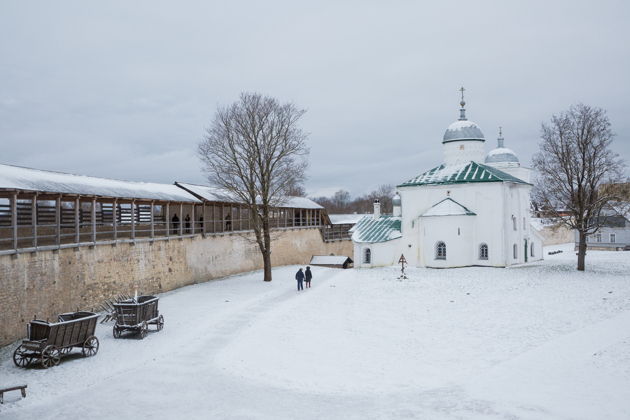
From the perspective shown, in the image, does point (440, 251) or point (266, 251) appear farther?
point (440, 251)

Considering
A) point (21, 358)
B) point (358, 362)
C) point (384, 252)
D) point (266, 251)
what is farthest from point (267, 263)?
point (21, 358)

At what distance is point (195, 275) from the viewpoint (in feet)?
91.2

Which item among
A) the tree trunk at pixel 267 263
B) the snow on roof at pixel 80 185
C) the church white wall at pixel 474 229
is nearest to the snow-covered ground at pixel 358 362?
the tree trunk at pixel 267 263

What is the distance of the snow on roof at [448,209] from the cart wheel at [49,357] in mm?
24296

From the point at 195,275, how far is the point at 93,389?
17.1 m

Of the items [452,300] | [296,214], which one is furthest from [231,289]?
[296,214]

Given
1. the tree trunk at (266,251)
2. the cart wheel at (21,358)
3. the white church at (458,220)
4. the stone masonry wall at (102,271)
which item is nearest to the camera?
the cart wheel at (21,358)

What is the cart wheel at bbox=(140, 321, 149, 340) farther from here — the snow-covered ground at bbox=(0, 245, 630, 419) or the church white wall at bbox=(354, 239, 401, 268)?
the church white wall at bbox=(354, 239, 401, 268)

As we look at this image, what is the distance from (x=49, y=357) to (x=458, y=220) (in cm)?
2508

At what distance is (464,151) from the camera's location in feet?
Result: 118

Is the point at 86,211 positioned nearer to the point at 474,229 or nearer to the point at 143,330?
the point at 143,330

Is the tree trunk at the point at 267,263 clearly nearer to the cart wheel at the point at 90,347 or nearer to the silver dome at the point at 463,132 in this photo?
the cart wheel at the point at 90,347

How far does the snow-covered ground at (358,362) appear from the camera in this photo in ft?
31.9

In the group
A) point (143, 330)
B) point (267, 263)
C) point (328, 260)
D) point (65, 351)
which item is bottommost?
point (65, 351)
